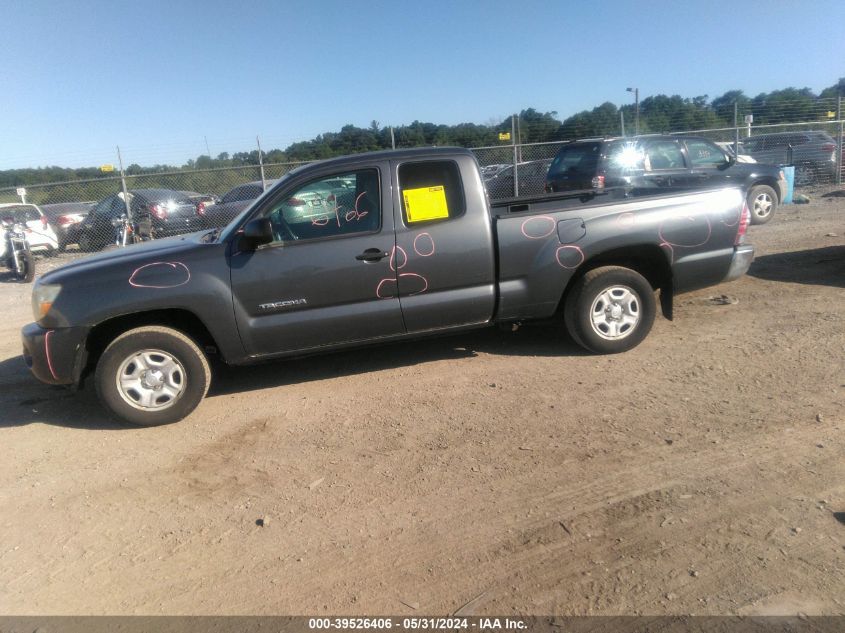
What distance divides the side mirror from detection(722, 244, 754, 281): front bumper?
392 centimetres

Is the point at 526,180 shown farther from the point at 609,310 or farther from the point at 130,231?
the point at 609,310

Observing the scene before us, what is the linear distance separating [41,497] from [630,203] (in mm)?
4716

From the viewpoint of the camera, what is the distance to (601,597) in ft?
8.75

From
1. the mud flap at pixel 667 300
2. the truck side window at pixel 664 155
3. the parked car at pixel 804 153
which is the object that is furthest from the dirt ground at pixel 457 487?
the parked car at pixel 804 153

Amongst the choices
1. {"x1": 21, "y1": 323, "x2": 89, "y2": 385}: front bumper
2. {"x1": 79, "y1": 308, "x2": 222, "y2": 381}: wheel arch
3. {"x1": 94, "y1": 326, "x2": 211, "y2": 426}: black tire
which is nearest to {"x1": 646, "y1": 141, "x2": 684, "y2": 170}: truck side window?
{"x1": 79, "y1": 308, "x2": 222, "y2": 381}: wheel arch

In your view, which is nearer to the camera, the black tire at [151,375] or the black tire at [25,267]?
the black tire at [151,375]

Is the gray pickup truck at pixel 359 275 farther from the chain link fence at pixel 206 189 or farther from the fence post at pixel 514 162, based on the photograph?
the fence post at pixel 514 162

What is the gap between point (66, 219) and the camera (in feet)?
54.0

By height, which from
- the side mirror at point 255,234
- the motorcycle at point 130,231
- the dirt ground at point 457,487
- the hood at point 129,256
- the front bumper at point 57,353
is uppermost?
the side mirror at point 255,234

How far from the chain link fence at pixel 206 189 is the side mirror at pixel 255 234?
8096 mm

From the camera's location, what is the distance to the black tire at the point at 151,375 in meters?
4.52

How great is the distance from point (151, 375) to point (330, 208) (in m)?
1.78

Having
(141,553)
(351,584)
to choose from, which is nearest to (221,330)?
(141,553)

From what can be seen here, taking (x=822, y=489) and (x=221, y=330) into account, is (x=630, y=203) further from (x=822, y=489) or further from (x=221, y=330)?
(x=221, y=330)
